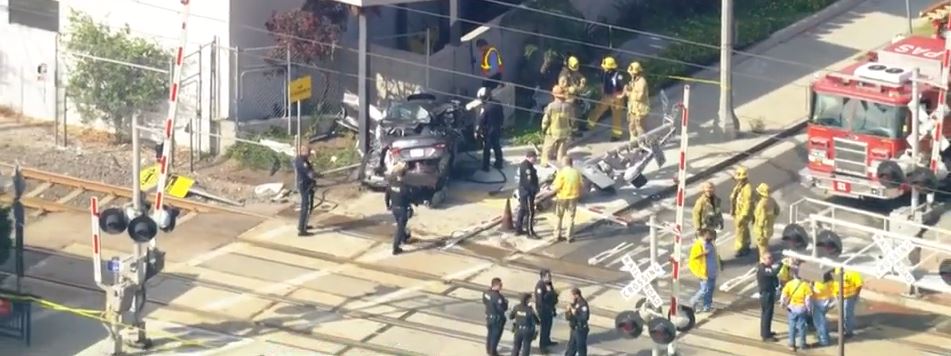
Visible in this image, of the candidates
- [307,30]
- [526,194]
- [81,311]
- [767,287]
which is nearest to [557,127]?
[526,194]

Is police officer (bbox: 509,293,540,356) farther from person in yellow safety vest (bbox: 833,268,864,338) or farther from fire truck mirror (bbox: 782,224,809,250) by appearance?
person in yellow safety vest (bbox: 833,268,864,338)

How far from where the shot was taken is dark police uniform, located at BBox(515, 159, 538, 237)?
3628 cm

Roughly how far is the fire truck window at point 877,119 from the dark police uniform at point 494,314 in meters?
8.39

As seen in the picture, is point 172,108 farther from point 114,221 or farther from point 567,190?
point 567,190

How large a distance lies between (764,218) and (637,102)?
5.27 metres

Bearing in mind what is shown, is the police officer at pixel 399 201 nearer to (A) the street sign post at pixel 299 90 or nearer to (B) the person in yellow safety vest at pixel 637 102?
(A) the street sign post at pixel 299 90

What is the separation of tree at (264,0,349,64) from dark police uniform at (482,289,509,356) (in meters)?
9.37

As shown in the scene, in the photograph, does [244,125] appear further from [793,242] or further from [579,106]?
[793,242]

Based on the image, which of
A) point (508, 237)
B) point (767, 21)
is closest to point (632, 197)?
point (508, 237)

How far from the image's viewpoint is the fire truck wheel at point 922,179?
117ft

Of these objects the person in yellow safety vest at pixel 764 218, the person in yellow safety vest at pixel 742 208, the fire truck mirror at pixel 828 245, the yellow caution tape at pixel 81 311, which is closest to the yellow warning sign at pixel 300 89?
the yellow caution tape at pixel 81 311

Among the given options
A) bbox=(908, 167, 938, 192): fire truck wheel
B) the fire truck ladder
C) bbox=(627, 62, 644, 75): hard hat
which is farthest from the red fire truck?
bbox=(627, 62, 644, 75): hard hat

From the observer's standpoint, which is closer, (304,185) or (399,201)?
(399,201)

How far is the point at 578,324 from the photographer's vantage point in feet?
104
